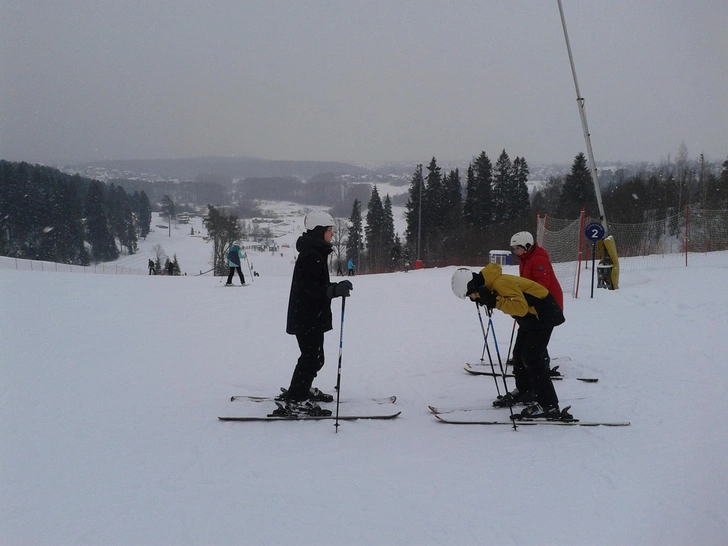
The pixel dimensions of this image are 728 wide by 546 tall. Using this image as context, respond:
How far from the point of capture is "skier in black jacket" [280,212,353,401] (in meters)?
4.95

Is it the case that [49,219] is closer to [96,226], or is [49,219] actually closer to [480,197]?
[96,226]

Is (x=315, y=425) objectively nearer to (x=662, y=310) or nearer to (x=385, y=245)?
(x=662, y=310)

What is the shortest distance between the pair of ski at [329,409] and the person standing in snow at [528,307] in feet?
4.67

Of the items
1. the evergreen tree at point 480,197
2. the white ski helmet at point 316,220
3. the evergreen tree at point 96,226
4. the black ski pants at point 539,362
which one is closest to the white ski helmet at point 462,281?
the black ski pants at point 539,362

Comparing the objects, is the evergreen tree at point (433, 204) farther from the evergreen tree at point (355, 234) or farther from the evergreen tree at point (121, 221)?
the evergreen tree at point (121, 221)

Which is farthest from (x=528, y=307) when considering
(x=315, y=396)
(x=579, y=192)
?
(x=579, y=192)

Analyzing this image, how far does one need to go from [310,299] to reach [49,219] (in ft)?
246

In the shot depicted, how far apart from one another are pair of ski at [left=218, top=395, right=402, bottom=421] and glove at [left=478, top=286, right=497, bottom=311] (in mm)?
1576

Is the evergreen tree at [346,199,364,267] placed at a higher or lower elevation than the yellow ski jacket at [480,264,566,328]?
higher

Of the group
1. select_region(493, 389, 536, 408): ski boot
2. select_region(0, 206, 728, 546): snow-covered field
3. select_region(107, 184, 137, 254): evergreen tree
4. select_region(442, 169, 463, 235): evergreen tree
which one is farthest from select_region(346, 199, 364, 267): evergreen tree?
select_region(493, 389, 536, 408): ski boot

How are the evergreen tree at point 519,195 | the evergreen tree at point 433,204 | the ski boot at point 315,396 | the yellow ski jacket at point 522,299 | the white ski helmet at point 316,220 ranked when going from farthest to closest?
1. the evergreen tree at point 433,204
2. the evergreen tree at point 519,195
3. the ski boot at point 315,396
4. the white ski helmet at point 316,220
5. the yellow ski jacket at point 522,299

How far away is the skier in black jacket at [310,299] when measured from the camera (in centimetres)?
495

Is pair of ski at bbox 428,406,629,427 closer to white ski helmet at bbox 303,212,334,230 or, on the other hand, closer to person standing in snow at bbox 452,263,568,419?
person standing in snow at bbox 452,263,568,419

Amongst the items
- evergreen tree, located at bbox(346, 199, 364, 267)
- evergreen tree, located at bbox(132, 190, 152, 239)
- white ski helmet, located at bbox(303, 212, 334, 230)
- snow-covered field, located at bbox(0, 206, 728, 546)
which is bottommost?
snow-covered field, located at bbox(0, 206, 728, 546)
